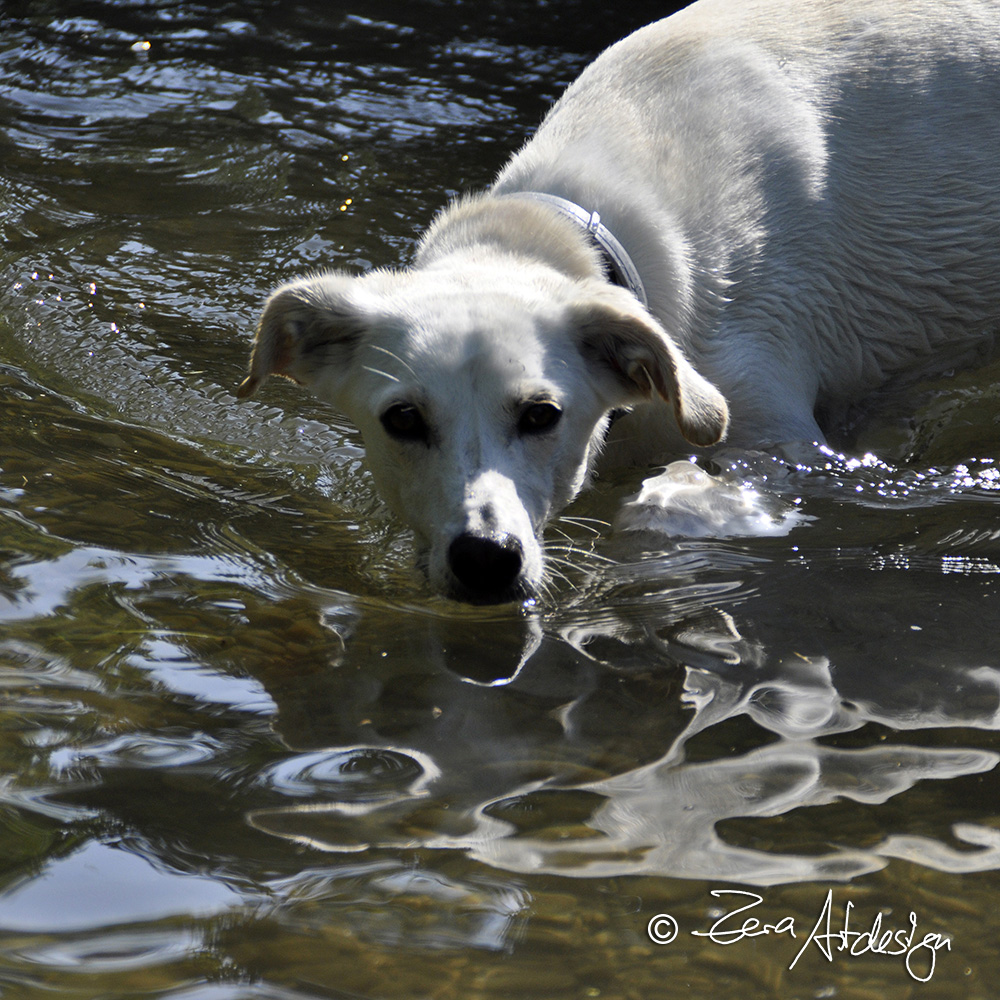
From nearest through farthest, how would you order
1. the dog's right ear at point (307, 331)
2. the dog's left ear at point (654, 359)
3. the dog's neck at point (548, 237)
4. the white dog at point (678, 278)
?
the white dog at point (678, 278) → the dog's left ear at point (654, 359) → the dog's right ear at point (307, 331) → the dog's neck at point (548, 237)

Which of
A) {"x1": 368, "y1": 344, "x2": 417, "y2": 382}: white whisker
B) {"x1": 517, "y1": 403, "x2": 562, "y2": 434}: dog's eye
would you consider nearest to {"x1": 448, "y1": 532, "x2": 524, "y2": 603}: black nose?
{"x1": 517, "y1": 403, "x2": 562, "y2": 434}: dog's eye

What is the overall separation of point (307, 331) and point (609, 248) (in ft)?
2.87

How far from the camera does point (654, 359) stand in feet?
9.63

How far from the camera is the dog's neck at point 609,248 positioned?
3305 millimetres

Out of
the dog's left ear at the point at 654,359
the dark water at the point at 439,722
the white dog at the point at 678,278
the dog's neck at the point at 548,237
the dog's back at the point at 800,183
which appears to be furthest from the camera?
the dog's back at the point at 800,183

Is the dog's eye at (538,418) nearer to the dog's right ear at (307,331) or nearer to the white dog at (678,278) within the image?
the white dog at (678,278)

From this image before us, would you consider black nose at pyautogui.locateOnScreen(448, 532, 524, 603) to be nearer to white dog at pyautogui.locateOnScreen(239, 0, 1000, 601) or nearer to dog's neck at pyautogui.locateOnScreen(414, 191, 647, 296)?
white dog at pyautogui.locateOnScreen(239, 0, 1000, 601)

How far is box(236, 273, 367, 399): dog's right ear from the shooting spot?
9.90ft

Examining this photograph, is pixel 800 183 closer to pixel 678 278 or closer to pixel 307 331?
pixel 678 278

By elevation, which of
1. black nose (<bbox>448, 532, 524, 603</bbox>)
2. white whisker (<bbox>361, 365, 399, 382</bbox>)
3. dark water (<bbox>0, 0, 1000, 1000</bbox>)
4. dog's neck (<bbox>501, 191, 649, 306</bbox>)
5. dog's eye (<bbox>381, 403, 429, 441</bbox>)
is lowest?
dark water (<bbox>0, 0, 1000, 1000</bbox>)

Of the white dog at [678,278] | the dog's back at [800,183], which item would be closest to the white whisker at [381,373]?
the white dog at [678,278]

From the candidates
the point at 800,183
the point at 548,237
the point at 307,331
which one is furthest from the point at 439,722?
the point at 800,183

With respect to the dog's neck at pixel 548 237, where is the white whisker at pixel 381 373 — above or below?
below

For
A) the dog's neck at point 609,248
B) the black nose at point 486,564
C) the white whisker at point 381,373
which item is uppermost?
the dog's neck at point 609,248
